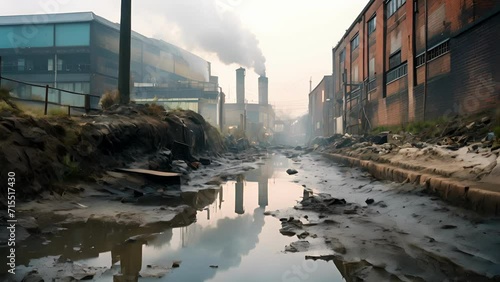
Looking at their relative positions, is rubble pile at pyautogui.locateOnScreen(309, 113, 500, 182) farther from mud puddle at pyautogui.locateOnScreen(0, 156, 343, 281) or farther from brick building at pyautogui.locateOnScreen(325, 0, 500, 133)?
mud puddle at pyautogui.locateOnScreen(0, 156, 343, 281)

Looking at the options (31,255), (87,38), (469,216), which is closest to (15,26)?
(87,38)

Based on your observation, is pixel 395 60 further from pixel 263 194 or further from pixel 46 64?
pixel 46 64

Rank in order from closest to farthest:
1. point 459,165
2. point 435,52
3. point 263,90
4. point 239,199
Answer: point 459,165, point 239,199, point 435,52, point 263,90

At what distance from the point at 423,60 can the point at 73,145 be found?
13804mm

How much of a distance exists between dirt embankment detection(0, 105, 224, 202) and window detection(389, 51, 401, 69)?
12.3m

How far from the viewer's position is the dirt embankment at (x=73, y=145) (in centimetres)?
535

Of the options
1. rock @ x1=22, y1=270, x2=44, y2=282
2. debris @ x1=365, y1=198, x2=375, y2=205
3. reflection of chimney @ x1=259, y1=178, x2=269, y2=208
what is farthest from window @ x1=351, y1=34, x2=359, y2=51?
rock @ x1=22, y1=270, x2=44, y2=282

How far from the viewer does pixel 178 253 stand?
11.0 ft

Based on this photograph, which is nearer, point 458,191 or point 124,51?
point 458,191

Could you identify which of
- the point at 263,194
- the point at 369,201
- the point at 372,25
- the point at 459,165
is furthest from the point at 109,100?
the point at 372,25

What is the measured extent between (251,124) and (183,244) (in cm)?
5188

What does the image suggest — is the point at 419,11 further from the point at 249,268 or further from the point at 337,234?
the point at 249,268

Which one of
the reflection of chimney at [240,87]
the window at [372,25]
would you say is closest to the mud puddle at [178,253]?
the window at [372,25]

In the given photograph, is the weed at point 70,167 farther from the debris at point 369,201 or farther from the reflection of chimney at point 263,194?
the debris at point 369,201
